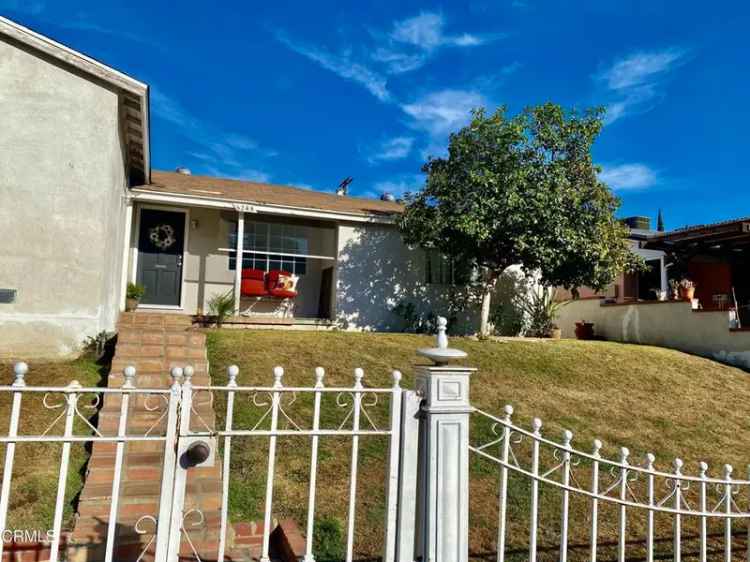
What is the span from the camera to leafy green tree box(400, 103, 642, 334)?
1064 cm

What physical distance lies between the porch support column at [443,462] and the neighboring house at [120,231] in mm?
6179

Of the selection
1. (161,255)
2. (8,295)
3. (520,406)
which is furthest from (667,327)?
(8,295)

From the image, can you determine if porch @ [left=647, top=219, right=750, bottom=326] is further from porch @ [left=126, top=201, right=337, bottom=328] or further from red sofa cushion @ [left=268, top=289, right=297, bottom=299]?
red sofa cushion @ [left=268, top=289, right=297, bottom=299]

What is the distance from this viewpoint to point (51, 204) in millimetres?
6914

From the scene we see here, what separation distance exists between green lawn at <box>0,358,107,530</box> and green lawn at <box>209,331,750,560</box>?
1339mm

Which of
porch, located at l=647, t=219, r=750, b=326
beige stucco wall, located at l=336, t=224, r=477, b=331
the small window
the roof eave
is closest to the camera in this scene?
the roof eave

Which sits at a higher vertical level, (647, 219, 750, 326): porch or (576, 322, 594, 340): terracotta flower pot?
(647, 219, 750, 326): porch

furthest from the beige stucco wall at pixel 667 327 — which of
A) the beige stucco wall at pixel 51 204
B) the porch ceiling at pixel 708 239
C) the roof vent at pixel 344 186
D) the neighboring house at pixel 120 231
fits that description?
the beige stucco wall at pixel 51 204

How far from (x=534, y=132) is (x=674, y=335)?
6330 millimetres

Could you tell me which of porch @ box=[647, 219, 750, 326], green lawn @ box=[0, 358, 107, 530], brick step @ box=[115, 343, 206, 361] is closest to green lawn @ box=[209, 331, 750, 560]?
brick step @ box=[115, 343, 206, 361]

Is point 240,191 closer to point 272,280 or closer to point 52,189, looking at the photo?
point 272,280

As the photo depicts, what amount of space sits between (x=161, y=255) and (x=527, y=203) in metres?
8.38

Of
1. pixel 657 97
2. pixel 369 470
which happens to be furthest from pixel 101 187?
pixel 657 97

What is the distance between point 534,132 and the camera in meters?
11.2
